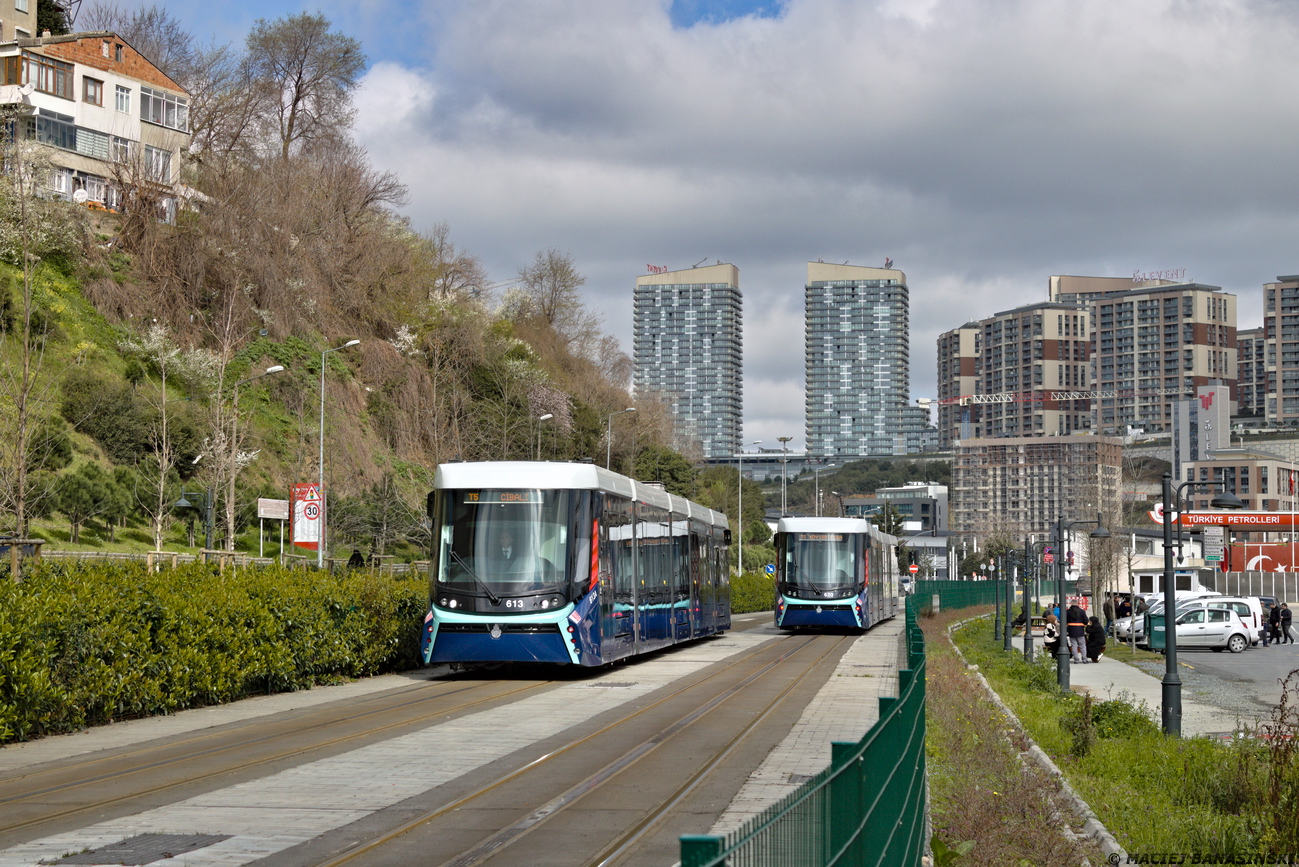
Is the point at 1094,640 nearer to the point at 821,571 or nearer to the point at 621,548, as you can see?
the point at 821,571

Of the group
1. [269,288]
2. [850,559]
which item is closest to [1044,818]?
[850,559]

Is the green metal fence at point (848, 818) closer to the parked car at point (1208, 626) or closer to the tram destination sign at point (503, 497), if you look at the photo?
the tram destination sign at point (503, 497)

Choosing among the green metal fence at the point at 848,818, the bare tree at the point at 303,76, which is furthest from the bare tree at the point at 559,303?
the green metal fence at the point at 848,818

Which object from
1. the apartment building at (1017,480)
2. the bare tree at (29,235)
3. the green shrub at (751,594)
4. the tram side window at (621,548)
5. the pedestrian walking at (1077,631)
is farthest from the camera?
the apartment building at (1017,480)

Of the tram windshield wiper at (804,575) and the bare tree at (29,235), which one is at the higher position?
the bare tree at (29,235)

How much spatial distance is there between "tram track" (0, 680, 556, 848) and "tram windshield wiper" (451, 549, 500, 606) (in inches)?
128

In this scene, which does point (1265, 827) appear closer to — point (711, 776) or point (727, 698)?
point (711, 776)

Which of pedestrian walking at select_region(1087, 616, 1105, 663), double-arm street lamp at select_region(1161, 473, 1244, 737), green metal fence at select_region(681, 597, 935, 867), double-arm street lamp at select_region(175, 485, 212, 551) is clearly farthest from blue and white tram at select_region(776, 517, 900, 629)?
green metal fence at select_region(681, 597, 935, 867)

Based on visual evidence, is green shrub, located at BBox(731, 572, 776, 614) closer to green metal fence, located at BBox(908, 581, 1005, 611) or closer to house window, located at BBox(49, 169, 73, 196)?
green metal fence, located at BBox(908, 581, 1005, 611)

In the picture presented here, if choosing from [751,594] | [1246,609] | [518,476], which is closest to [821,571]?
[1246,609]

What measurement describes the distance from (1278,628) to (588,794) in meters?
44.8

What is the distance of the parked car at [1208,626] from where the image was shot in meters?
41.0

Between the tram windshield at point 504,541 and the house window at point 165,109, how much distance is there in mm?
53138

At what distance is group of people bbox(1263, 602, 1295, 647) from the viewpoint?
154 feet
